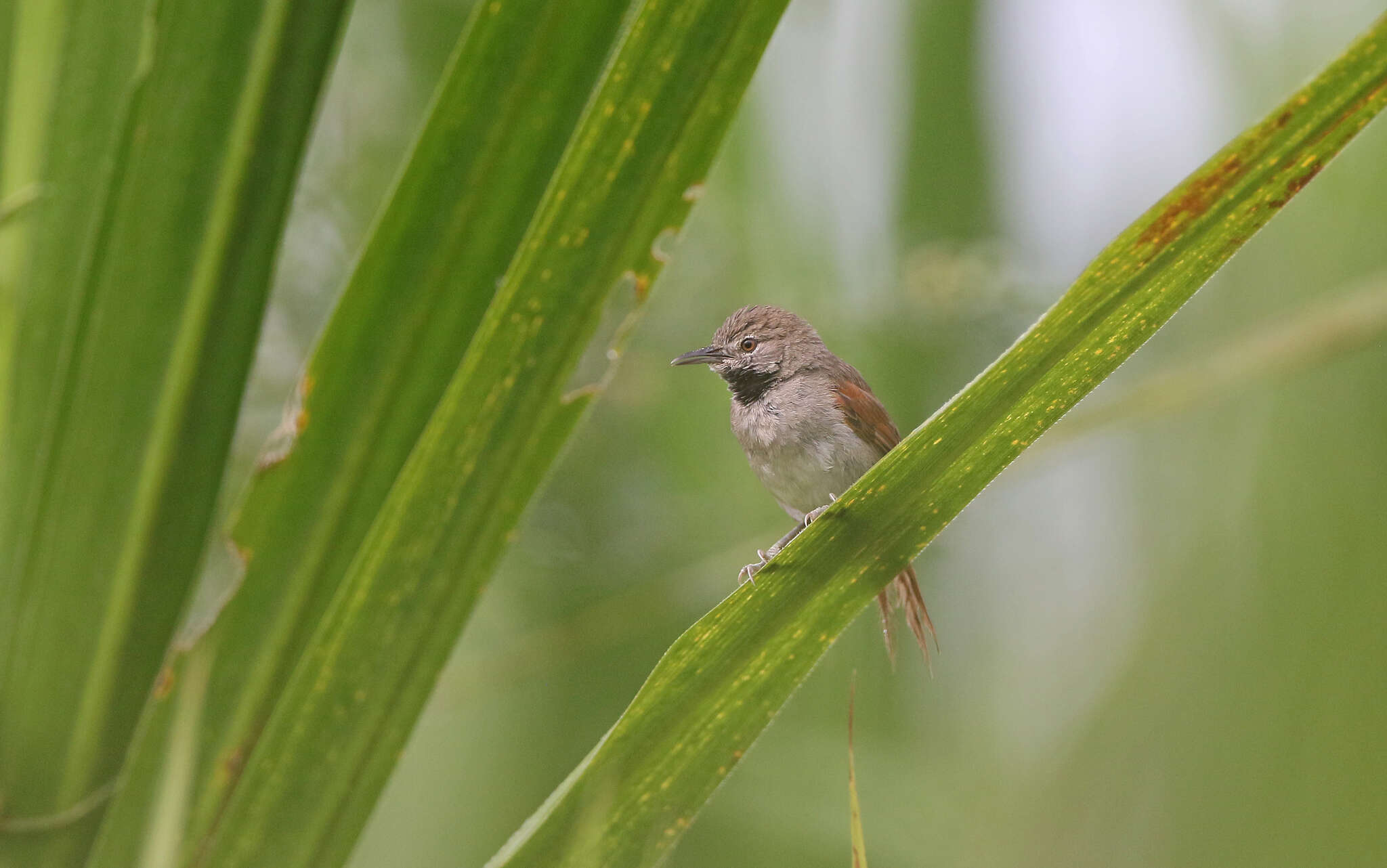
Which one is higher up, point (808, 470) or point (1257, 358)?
point (808, 470)

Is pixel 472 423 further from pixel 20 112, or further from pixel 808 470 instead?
pixel 808 470

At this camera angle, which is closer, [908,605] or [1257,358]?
[1257,358]

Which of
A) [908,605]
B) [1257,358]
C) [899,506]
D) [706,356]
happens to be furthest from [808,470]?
[899,506]

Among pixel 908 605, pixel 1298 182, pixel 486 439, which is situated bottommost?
pixel 1298 182

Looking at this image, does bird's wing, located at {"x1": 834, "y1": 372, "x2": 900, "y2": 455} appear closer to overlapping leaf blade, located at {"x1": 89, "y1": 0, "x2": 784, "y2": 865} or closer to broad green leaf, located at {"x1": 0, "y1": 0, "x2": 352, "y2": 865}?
overlapping leaf blade, located at {"x1": 89, "y1": 0, "x2": 784, "y2": 865}

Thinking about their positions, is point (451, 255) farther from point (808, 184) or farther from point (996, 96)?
point (808, 184)

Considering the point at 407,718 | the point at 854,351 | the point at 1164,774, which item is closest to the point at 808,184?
the point at 854,351
